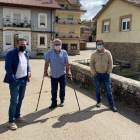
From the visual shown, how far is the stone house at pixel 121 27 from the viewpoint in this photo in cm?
1474

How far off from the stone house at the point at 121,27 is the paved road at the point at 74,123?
34.8 ft

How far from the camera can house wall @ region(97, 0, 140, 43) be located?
14.6 metres

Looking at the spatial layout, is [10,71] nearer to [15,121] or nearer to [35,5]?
[15,121]

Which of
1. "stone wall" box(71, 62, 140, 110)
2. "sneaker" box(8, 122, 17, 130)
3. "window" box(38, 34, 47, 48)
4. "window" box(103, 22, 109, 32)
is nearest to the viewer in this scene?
"sneaker" box(8, 122, 17, 130)

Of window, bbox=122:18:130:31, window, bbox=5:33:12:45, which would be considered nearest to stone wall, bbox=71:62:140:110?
window, bbox=122:18:130:31

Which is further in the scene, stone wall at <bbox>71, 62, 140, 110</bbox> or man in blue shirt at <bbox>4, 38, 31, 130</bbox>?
stone wall at <bbox>71, 62, 140, 110</bbox>

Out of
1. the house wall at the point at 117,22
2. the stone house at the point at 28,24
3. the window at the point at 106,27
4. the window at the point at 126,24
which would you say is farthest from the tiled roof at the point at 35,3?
the window at the point at 126,24

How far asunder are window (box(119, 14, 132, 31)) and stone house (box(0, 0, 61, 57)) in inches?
525

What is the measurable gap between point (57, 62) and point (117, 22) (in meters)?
13.3

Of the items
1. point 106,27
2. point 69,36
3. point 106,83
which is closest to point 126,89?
point 106,83

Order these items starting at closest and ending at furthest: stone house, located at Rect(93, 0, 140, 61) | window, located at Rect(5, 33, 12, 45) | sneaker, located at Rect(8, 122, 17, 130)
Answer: sneaker, located at Rect(8, 122, 17, 130)
stone house, located at Rect(93, 0, 140, 61)
window, located at Rect(5, 33, 12, 45)

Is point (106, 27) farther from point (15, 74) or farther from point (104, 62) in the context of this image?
point (15, 74)

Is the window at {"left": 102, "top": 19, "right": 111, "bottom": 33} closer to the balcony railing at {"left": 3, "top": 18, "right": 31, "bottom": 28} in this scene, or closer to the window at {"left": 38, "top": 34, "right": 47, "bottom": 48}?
the window at {"left": 38, "top": 34, "right": 47, "bottom": 48}

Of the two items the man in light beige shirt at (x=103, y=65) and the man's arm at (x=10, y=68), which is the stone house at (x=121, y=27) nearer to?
the man in light beige shirt at (x=103, y=65)
